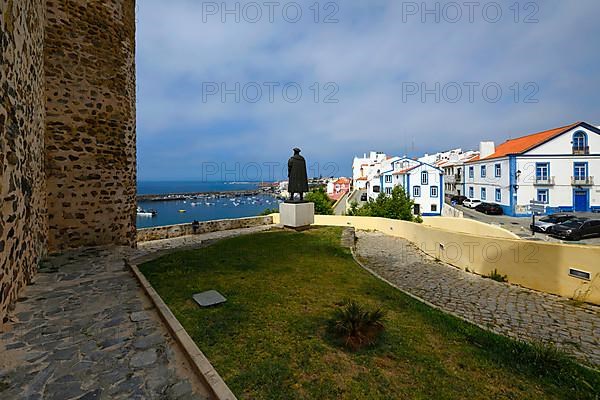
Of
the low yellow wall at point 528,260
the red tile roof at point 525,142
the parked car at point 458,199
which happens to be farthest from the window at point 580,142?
the low yellow wall at point 528,260

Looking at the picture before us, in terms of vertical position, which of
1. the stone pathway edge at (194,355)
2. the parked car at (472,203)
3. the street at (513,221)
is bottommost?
the street at (513,221)

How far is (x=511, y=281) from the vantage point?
779 centimetres

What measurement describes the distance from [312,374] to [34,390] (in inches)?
106

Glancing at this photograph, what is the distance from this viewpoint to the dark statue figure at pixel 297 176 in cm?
1410

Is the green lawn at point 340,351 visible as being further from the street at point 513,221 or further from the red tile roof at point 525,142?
the red tile roof at point 525,142

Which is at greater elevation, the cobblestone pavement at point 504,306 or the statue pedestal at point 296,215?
the statue pedestal at point 296,215

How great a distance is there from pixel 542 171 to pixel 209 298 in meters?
34.9

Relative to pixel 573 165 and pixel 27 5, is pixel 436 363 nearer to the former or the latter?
pixel 27 5

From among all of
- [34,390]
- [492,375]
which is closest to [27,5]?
[34,390]

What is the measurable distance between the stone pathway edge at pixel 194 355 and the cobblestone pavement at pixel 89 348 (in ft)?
0.32

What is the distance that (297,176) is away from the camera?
14.2 m

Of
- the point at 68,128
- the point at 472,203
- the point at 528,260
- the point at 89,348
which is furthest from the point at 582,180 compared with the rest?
the point at 68,128

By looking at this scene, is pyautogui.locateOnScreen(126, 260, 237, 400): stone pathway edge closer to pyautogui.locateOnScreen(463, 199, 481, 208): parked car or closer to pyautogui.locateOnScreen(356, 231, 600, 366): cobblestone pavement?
pyautogui.locateOnScreen(356, 231, 600, 366): cobblestone pavement

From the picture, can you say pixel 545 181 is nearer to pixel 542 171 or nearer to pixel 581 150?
pixel 542 171
